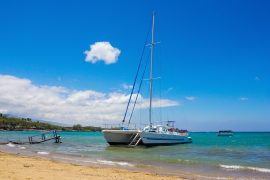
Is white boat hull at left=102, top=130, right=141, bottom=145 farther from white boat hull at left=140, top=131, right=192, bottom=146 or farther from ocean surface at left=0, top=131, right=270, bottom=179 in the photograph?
ocean surface at left=0, top=131, right=270, bottom=179

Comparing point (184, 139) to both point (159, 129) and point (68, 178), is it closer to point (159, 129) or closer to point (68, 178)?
point (159, 129)

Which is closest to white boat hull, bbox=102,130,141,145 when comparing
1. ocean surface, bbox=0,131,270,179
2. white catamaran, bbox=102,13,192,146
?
white catamaran, bbox=102,13,192,146

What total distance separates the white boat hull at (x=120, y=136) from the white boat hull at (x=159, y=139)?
1.33 m

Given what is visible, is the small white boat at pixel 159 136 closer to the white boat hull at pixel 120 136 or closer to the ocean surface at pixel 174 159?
the white boat hull at pixel 120 136

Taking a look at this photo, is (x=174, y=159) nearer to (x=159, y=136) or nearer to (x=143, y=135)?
(x=143, y=135)

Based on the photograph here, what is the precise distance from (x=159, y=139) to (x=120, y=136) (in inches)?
208

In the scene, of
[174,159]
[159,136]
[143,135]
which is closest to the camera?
[174,159]

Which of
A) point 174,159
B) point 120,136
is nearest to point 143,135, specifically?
point 120,136

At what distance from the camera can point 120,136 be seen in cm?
4297

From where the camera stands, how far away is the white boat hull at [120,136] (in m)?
42.2

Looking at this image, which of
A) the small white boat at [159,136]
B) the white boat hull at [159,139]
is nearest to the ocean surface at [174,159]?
the white boat hull at [159,139]

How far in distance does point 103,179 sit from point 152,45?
33324mm

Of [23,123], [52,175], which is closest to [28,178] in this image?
[52,175]

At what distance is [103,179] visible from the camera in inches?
570
